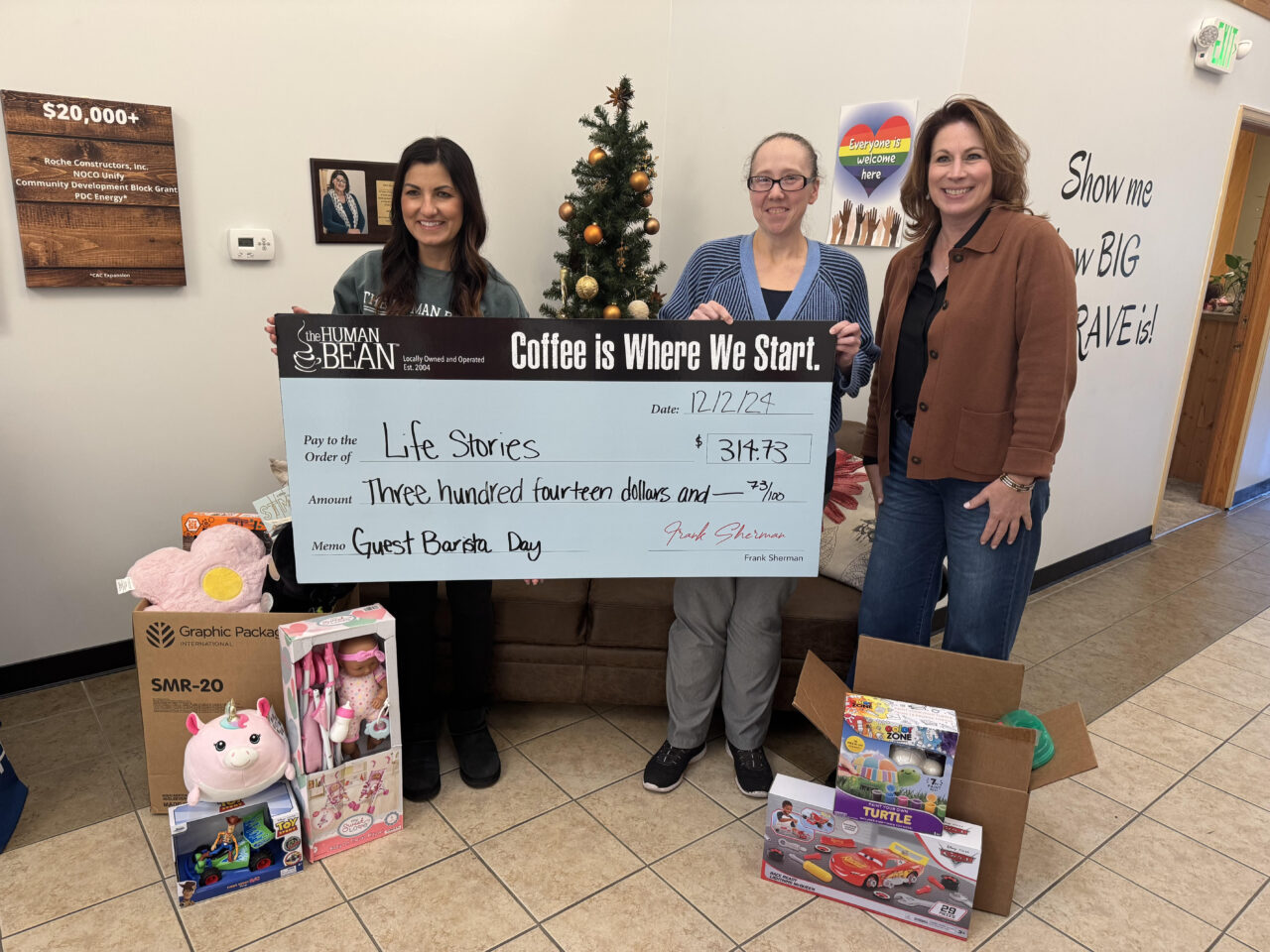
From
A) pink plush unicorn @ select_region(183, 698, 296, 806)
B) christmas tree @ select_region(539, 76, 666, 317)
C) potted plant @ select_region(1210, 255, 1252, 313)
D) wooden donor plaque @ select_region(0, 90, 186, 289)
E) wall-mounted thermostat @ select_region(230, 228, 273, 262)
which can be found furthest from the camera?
potted plant @ select_region(1210, 255, 1252, 313)

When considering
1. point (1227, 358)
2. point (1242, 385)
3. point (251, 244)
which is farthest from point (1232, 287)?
point (251, 244)

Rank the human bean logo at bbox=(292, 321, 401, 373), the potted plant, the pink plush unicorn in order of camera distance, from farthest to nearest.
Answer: the potted plant
the pink plush unicorn
the human bean logo at bbox=(292, 321, 401, 373)

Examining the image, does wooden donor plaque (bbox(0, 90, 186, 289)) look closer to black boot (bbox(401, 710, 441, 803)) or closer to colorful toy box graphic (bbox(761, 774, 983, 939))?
black boot (bbox(401, 710, 441, 803))

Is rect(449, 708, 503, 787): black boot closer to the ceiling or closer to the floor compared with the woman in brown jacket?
closer to the floor

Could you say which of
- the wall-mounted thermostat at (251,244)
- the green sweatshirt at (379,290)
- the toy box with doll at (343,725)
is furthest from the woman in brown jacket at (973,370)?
the wall-mounted thermostat at (251,244)

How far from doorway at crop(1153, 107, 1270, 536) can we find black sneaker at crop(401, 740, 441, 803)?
3.59 m

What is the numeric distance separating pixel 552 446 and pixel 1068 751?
117 centimetres

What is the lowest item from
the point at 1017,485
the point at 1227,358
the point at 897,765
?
the point at 897,765

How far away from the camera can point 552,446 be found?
1.65m

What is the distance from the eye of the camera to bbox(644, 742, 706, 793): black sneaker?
6.54 ft

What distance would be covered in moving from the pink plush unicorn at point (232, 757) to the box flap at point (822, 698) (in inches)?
42.2

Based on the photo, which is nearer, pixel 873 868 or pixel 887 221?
pixel 873 868

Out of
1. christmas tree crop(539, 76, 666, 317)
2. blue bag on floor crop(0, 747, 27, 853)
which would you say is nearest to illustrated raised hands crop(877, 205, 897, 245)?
christmas tree crop(539, 76, 666, 317)

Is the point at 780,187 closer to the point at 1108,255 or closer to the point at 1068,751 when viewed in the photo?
the point at 1068,751
